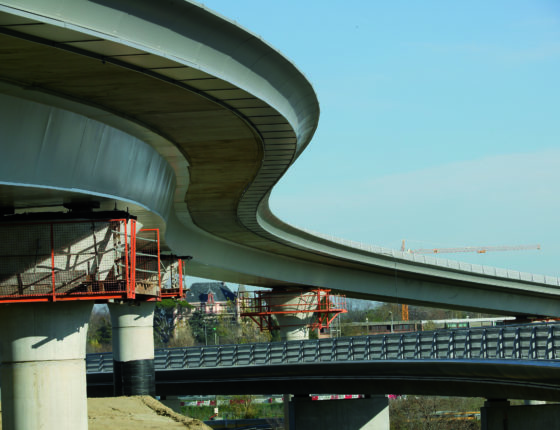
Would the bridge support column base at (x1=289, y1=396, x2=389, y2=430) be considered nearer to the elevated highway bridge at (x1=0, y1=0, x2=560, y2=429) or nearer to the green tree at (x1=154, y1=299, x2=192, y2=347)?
the elevated highway bridge at (x1=0, y1=0, x2=560, y2=429)

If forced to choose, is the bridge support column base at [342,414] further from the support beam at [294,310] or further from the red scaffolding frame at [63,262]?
the red scaffolding frame at [63,262]

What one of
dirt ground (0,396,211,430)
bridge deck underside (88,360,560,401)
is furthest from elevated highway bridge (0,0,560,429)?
bridge deck underside (88,360,560,401)

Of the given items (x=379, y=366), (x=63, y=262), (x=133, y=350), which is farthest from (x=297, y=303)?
(x=63, y=262)

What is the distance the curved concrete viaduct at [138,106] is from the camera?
12289 mm

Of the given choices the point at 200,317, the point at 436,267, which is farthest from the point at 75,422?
the point at 200,317

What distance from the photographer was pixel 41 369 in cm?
1755

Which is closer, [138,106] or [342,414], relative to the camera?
[138,106]

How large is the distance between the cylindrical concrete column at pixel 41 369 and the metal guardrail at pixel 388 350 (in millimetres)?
16160

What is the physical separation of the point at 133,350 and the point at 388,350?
35.5 feet

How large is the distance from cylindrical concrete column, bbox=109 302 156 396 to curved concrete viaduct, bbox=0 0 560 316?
9535 millimetres

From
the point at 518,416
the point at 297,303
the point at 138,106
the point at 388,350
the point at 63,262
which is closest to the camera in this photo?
the point at 138,106

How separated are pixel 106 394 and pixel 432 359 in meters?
23.8

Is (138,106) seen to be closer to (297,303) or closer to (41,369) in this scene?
(41,369)

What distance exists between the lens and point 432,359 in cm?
3578
